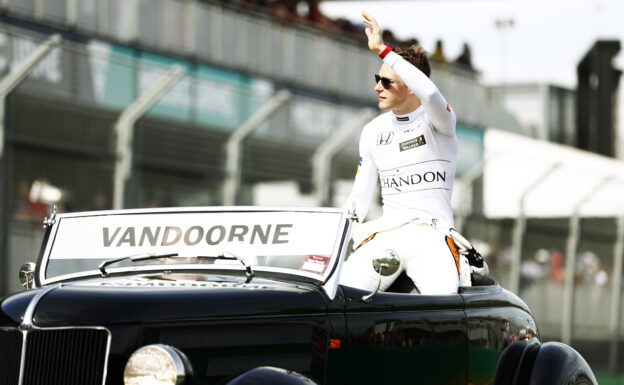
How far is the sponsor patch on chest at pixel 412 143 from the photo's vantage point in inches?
230

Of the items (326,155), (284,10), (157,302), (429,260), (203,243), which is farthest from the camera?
(284,10)

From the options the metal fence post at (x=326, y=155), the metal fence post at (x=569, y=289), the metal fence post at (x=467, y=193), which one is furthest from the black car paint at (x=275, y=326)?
the metal fence post at (x=569, y=289)

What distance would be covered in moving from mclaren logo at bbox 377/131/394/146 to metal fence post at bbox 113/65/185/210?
5.03 metres

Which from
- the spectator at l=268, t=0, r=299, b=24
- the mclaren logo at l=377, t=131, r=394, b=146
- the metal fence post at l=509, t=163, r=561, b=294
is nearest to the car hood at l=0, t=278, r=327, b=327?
the mclaren logo at l=377, t=131, r=394, b=146

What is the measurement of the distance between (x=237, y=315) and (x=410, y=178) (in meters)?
1.76

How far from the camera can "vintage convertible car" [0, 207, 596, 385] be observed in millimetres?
4203

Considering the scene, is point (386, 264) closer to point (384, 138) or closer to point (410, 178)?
point (410, 178)

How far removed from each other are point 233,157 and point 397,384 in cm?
721

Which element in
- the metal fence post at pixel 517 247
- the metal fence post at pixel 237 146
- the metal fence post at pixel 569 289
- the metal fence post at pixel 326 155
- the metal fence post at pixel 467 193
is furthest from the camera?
the metal fence post at pixel 569 289

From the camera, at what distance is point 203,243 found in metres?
5.05

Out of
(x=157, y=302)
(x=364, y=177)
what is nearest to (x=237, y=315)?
(x=157, y=302)

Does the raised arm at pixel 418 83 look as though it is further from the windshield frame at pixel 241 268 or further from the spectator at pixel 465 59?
the spectator at pixel 465 59

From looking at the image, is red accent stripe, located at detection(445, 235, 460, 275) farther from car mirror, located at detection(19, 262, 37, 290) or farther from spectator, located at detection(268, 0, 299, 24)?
spectator, located at detection(268, 0, 299, 24)

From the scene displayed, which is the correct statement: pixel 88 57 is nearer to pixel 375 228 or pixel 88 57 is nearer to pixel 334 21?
pixel 375 228
